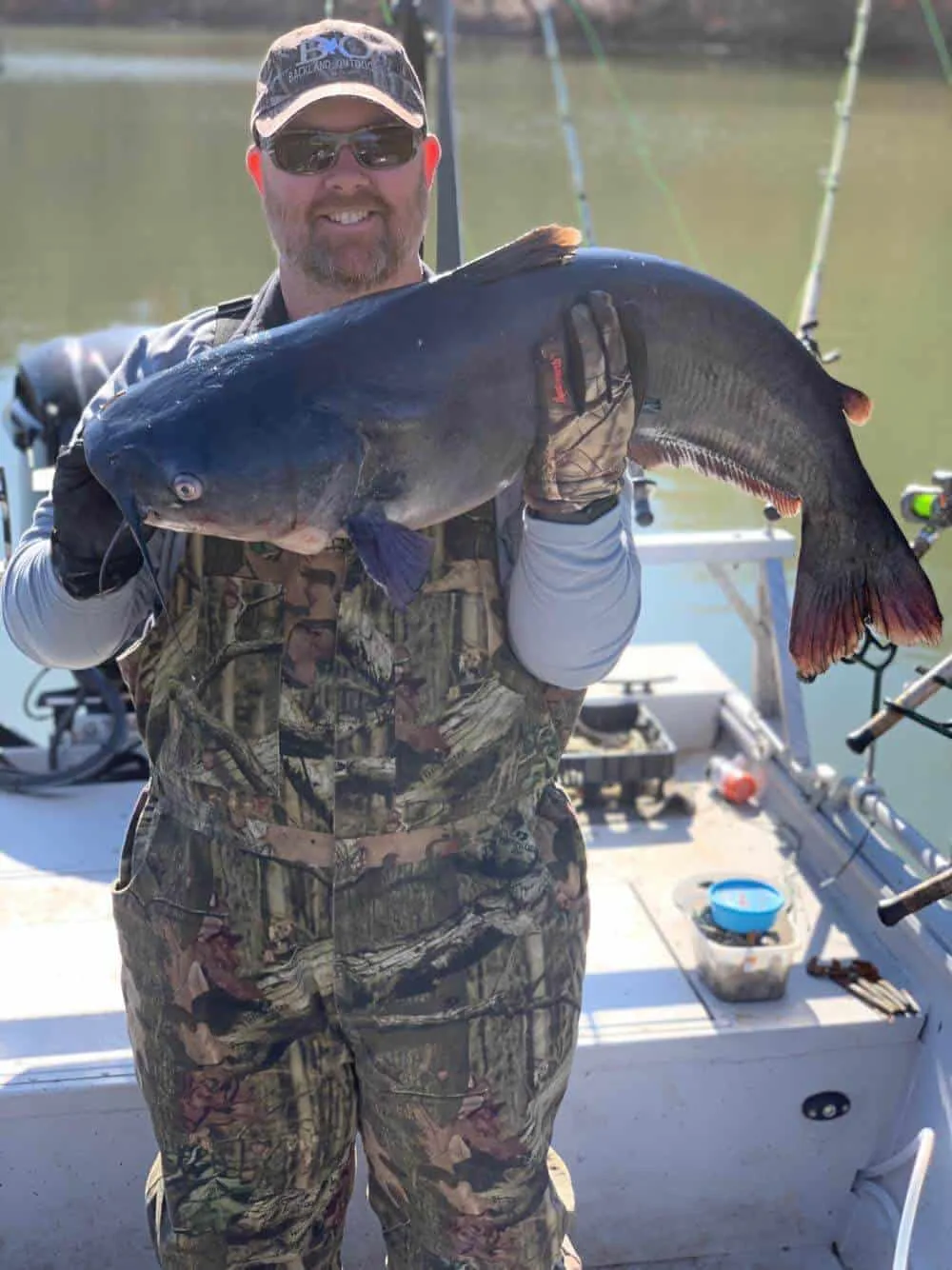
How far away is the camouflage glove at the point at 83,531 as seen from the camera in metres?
1.85

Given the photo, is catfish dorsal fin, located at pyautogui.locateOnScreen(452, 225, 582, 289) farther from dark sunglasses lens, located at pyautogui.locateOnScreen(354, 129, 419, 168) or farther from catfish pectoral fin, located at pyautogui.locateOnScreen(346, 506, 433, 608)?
catfish pectoral fin, located at pyautogui.locateOnScreen(346, 506, 433, 608)

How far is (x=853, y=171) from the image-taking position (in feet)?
71.7

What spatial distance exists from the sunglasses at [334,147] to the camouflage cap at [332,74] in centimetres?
2

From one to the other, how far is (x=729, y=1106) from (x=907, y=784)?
343 centimetres

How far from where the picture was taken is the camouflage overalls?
6.50 ft

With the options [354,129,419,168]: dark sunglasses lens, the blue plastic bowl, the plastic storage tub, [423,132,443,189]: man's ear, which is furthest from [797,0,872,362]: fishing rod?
[354,129,419,168]: dark sunglasses lens

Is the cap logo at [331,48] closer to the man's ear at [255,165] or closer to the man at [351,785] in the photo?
the man at [351,785]

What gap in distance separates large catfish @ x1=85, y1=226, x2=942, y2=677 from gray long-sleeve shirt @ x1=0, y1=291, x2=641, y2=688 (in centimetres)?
15

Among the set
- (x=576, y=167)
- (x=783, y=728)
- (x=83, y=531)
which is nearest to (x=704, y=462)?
(x=83, y=531)

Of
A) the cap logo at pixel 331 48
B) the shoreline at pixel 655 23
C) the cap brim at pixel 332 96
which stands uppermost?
the shoreline at pixel 655 23

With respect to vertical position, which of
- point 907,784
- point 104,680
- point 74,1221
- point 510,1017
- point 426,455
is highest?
point 426,455

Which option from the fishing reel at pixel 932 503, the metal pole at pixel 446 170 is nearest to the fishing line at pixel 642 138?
the metal pole at pixel 446 170

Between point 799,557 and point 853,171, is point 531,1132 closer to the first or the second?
point 799,557

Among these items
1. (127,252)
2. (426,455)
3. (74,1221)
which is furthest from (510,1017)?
(127,252)
